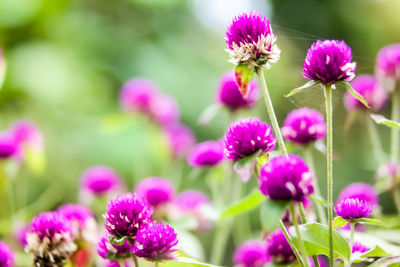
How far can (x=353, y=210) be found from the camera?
0.66m

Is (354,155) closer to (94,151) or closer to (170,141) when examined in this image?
(94,151)

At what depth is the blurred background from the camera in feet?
10.6

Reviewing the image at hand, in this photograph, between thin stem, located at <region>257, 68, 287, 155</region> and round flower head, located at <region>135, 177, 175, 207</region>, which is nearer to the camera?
thin stem, located at <region>257, 68, 287, 155</region>

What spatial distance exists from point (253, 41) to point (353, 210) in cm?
28

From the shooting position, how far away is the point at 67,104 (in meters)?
3.55

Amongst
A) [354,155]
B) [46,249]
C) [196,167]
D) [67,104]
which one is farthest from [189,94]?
[46,249]

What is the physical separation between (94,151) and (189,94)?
1106 millimetres

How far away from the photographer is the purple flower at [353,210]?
655mm

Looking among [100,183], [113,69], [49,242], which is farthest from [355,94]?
[113,69]

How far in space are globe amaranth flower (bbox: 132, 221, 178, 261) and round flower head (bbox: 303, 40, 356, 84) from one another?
1.01 ft

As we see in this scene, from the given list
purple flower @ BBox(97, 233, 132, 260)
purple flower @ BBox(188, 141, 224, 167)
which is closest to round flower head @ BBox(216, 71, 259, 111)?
purple flower @ BBox(188, 141, 224, 167)

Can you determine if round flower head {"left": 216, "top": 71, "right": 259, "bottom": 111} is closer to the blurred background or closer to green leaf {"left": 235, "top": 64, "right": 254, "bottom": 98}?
green leaf {"left": 235, "top": 64, "right": 254, "bottom": 98}

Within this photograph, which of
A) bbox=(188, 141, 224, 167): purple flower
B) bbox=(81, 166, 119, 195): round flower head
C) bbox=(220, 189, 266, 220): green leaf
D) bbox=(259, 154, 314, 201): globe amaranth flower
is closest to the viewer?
bbox=(259, 154, 314, 201): globe amaranth flower

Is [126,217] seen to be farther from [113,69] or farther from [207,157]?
[113,69]
